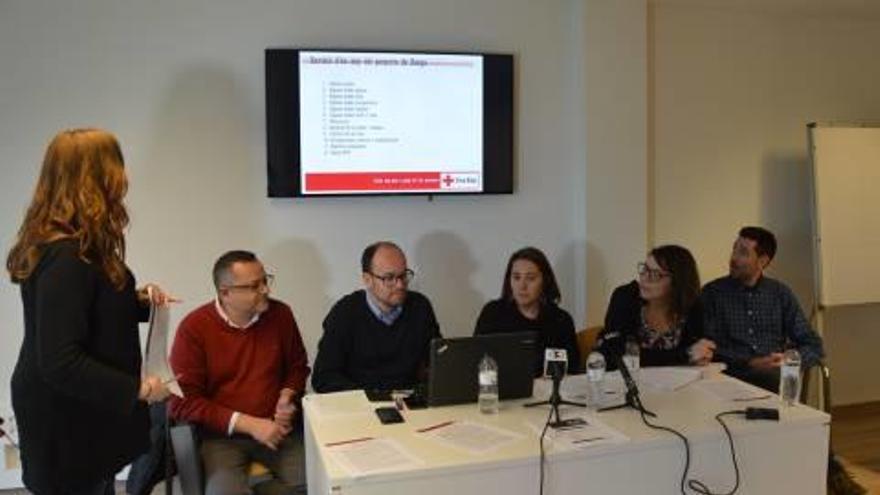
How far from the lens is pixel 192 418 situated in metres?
2.53

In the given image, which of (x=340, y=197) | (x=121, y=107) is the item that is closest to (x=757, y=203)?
(x=340, y=197)

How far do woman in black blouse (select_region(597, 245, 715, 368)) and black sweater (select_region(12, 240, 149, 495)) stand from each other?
1.91 m

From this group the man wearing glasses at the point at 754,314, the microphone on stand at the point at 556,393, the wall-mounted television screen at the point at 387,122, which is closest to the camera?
the microphone on stand at the point at 556,393

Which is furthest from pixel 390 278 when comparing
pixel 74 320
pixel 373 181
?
pixel 74 320

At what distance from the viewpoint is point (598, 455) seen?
196cm

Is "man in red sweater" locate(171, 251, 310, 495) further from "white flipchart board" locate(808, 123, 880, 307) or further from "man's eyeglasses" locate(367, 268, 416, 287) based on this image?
"white flipchart board" locate(808, 123, 880, 307)

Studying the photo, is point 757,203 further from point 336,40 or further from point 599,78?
point 336,40

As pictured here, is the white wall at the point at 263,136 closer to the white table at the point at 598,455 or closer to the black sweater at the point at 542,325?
the black sweater at the point at 542,325

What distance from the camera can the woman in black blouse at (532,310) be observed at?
3.05 m

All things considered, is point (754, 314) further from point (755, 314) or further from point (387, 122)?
point (387, 122)

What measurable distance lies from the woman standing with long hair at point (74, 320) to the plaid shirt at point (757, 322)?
8.92 feet

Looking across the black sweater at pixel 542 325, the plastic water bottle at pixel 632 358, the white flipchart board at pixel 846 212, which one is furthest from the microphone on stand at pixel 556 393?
the white flipchart board at pixel 846 212

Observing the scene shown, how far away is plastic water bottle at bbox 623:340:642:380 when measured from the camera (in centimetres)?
262

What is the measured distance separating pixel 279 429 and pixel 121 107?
1.65 meters
